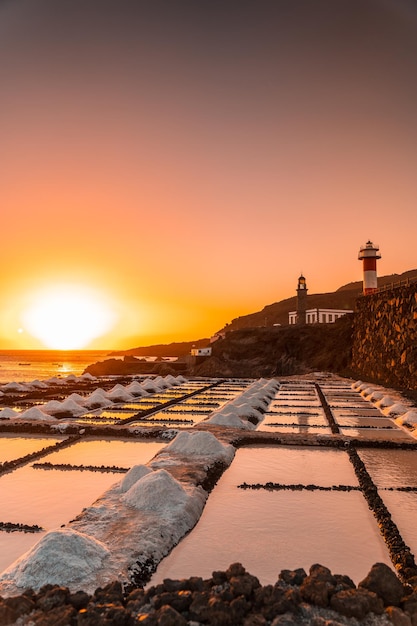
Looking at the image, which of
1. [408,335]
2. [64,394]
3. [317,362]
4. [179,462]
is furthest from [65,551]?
[317,362]

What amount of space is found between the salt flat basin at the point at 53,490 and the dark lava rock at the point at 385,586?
97.2 inches

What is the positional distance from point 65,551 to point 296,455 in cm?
425

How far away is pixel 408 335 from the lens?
1691 cm

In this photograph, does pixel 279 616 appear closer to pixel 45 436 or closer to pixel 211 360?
pixel 45 436

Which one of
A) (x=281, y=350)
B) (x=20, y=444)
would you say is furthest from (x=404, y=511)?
(x=281, y=350)

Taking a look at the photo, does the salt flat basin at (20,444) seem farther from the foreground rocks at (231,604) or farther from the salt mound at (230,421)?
the foreground rocks at (231,604)

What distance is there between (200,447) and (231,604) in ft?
12.7

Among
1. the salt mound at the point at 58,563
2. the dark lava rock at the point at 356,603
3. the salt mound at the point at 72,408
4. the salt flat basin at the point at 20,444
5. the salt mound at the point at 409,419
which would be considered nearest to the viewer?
the dark lava rock at the point at 356,603

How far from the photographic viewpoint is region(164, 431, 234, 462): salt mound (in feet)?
20.9

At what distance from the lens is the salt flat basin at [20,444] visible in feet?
22.8

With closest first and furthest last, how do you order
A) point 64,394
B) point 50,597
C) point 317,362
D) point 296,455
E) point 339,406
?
point 50,597 < point 296,455 < point 339,406 < point 64,394 < point 317,362

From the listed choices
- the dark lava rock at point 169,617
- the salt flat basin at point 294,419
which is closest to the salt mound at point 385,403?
the salt flat basin at point 294,419

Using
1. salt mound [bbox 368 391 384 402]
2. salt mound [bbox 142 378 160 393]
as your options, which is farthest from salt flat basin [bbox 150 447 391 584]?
salt mound [bbox 142 378 160 393]

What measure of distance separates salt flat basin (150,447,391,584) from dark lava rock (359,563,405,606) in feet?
1.47
